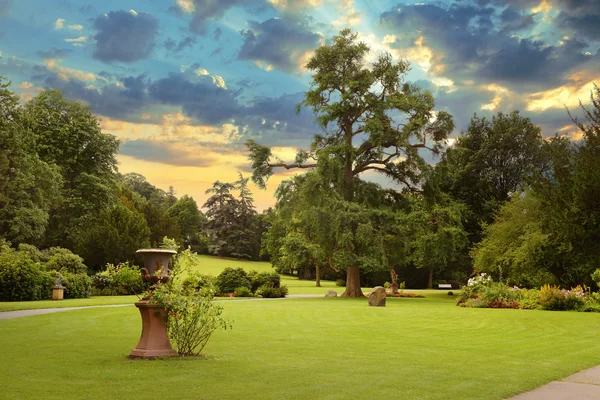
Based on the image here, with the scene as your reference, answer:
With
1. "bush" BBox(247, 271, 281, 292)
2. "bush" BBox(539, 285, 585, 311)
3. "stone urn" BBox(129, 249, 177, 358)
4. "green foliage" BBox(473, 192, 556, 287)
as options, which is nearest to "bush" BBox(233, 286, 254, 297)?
"bush" BBox(247, 271, 281, 292)

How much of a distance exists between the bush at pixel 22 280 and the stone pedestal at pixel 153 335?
21401 mm

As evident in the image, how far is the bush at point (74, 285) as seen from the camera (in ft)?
103

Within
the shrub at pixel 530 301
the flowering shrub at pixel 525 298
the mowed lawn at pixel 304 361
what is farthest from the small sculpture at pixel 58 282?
the shrub at pixel 530 301

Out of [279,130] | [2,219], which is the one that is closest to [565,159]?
[279,130]

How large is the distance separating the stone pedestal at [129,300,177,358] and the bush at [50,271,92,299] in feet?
75.4

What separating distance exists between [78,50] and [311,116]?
16.7 meters

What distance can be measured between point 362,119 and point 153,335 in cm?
3121

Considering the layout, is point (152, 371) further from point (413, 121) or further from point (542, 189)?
point (413, 121)

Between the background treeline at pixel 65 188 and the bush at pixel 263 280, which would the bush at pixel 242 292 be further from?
the background treeline at pixel 65 188

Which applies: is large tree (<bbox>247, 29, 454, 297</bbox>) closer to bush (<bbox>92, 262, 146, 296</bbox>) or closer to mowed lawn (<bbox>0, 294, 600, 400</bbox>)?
bush (<bbox>92, 262, 146, 296</bbox>)

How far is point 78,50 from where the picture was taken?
3988 centimetres

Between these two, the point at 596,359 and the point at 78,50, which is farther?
the point at 78,50

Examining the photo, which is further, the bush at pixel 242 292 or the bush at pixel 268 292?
the bush at pixel 242 292

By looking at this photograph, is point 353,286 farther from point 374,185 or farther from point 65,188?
point 65,188
